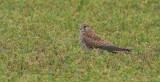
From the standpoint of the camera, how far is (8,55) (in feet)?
48.4

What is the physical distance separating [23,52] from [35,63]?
5.34ft

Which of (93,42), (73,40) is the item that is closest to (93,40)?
(93,42)

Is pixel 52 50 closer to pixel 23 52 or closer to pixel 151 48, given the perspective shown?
pixel 23 52

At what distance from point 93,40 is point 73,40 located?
210 centimetres

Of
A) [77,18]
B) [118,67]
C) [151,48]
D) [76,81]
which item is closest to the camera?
[76,81]

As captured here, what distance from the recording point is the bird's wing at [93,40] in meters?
14.9

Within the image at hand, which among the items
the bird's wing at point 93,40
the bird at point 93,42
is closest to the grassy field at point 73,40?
the bird at point 93,42

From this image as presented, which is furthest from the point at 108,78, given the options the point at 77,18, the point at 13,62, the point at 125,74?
the point at 77,18

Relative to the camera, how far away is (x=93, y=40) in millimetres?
15133

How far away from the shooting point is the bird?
1471cm

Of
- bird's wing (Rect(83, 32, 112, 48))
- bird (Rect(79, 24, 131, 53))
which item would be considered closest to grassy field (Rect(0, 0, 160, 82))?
bird (Rect(79, 24, 131, 53))

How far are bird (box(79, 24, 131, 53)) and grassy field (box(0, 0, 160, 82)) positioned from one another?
15 cm

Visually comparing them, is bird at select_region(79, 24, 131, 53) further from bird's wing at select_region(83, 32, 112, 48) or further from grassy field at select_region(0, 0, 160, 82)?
grassy field at select_region(0, 0, 160, 82)

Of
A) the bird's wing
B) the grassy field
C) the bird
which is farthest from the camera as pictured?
the bird's wing
